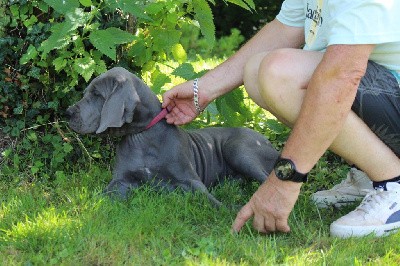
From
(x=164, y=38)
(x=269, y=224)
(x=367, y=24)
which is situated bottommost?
(x=269, y=224)

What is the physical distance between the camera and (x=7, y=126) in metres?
4.99

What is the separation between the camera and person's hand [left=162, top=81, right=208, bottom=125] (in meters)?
4.33

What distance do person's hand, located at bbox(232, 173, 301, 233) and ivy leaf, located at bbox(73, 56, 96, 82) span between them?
60.3 inches

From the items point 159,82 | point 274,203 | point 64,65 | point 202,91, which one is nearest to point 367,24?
point 274,203

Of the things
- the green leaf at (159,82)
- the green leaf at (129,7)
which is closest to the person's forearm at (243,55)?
the green leaf at (129,7)

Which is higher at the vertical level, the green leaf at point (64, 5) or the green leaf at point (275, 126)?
the green leaf at point (64, 5)

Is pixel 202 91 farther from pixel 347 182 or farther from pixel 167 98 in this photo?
pixel 347 182

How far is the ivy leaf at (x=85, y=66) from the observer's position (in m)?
4.57

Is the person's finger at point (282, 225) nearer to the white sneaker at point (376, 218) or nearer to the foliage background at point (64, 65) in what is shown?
the white sneaker at point (376, 218)

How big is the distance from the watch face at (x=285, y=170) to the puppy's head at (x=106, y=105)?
117 cm

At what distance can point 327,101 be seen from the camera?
3.33 m

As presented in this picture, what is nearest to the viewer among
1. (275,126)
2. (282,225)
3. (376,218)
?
(282,225)

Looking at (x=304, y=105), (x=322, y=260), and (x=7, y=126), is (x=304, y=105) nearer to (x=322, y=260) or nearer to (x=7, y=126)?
(x=322, y=260)

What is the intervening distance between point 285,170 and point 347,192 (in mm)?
1147
